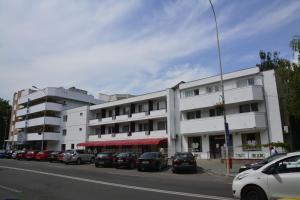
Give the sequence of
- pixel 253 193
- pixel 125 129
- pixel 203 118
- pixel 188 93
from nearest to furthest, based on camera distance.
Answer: pixel 253 193 < pixel 203 118 < pixel 188 93 < pixel 125 129

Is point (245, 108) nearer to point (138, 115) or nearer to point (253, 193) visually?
point (138, 115)

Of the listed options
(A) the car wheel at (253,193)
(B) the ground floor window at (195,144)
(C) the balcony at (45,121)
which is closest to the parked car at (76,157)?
(B) the ground floor window at (195,144)

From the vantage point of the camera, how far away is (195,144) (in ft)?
115

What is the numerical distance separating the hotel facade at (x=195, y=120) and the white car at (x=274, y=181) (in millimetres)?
13545

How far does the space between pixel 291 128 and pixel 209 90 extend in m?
9.96

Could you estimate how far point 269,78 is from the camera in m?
30.1

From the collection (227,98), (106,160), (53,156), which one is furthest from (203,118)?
(53,156)

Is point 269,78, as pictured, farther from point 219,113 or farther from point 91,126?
point 91,126

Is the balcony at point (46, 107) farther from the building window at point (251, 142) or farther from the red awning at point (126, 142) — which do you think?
the building window at point (251, 142)

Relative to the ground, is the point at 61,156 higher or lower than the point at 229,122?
lower

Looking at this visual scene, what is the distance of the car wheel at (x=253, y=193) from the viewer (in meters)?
8.12

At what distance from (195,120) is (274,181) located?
85.3 ft

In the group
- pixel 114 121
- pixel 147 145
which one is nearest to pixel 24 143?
pixel 114 121

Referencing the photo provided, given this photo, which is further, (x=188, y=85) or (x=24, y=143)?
(x=24, y=143)
